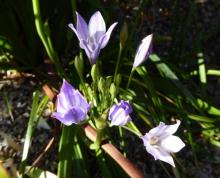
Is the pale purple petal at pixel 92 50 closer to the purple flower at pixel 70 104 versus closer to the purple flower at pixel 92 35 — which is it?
the purple flower at pixel 92 35

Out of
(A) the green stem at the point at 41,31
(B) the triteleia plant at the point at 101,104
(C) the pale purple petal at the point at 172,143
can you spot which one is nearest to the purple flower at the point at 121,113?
(B) the triteleia plant at the point at 101,104

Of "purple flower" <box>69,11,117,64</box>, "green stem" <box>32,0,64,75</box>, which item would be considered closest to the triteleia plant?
"purple flower" <box>69,11,117,64</box>

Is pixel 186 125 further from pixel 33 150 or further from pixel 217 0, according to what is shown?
pixel 217 0

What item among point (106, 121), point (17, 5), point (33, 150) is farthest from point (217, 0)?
point (106, 121)

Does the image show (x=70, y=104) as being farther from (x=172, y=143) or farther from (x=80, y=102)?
(x=172, y=143)

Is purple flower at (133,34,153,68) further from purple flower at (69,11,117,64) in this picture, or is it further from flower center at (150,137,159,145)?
flower center at (150,137,159,145)

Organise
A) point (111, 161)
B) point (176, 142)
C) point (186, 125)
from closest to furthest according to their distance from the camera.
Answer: point (176, 142)
point (111, 161)
point (186, 125)
